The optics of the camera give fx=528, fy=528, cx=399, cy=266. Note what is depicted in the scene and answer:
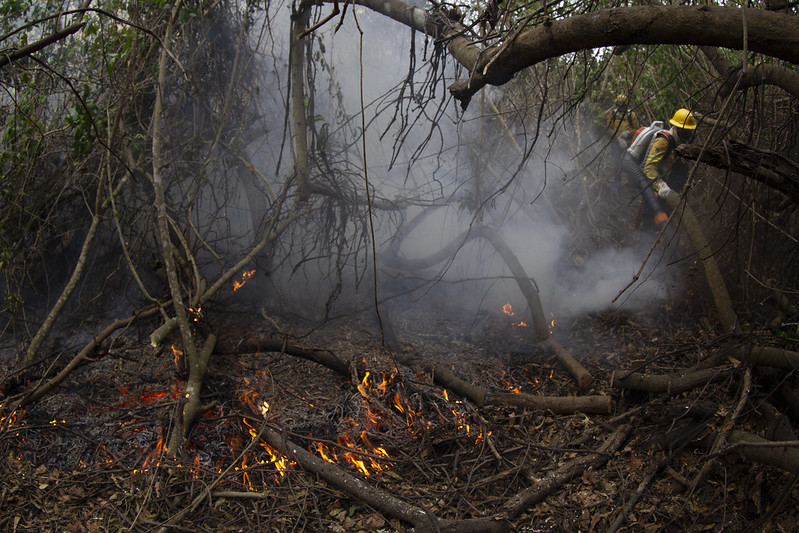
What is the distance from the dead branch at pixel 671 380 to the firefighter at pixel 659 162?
2873mm

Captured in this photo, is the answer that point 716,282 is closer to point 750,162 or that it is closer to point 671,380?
point 671,380

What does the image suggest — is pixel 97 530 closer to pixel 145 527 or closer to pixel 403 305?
pixel 145 527

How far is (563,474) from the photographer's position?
3635mm

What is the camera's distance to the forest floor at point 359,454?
3303 mm

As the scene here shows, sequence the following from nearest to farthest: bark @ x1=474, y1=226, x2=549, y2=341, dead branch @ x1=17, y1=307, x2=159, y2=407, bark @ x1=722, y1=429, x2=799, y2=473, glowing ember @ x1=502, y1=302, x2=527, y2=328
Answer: bark @ x1=722, y1=429, x2=799, y2=473 → dead branch @ x1=17, y1=307, x2=159, y2=407 → bark @ x1=474, y1=226, x2=549, y2=341 → glowing ember @ x1=502, y1=302, x2=527, y2=328

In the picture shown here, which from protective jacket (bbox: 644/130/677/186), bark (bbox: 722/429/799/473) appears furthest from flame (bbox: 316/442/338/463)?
protective jacket (bbox: 644/130/677/186)

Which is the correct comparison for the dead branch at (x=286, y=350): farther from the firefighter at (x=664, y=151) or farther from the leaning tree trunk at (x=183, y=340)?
the firefighter at (x=664, y=151)

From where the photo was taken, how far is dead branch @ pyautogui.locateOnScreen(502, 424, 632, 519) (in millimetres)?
3383

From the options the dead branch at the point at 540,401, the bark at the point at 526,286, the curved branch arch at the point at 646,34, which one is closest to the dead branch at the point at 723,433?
the dead branch at the point at 540,401

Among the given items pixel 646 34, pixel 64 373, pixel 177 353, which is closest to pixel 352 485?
pixel 177 353

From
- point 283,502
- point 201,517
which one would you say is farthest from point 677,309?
point 201,517

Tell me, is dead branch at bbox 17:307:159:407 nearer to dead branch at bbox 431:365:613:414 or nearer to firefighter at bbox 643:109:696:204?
dead branch at bbox 431:365:613:414

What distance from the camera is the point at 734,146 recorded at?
8.46 ft

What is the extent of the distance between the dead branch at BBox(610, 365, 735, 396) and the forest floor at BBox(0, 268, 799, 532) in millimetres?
85
